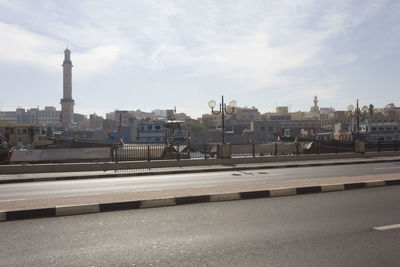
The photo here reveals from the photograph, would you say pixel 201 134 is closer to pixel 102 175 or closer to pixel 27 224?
pixel 102 175

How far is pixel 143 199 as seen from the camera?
317 inches

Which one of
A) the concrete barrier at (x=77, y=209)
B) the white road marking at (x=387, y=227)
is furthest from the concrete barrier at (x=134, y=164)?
the white road marking at (x=387, y=227)

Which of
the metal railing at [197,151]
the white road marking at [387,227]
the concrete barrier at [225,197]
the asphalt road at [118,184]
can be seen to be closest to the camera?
the white road marking at [387,227]

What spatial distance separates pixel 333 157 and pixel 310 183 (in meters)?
13.9

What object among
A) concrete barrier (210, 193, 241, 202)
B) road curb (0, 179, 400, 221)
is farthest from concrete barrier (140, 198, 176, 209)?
concrete barrier (210, 193, 241, 202)

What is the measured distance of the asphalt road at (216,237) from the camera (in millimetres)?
4426

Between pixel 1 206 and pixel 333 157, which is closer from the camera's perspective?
pixel 1 206

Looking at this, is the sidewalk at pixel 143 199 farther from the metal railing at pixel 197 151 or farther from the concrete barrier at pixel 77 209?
the metal railing at pixel 197 151

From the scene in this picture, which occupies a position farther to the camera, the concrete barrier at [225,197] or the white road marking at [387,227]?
the concrete barrier at [225,197]

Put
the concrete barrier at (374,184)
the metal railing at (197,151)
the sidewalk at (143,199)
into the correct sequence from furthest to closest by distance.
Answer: the metal railing at (197,151)
the concrete barrier at (374,184)
the sidewalk at (143,199)

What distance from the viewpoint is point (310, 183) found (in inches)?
411

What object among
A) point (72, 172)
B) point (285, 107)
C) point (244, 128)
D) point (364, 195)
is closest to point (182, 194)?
point (364, 195)

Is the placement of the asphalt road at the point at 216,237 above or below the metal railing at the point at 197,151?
below

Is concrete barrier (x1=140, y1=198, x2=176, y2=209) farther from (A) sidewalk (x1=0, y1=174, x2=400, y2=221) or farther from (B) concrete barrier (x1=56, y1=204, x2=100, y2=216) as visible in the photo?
(B) concrete barrier (x1=56, y1=204, x2=100, y2=216)
